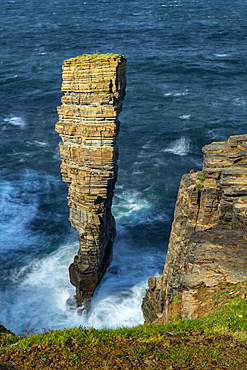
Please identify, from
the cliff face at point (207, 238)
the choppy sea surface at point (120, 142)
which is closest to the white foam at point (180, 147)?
the choppy sea surface at point (120, 142)

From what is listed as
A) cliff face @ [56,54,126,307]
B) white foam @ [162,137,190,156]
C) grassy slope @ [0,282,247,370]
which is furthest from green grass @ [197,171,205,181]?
white foam @ [162,137,190,156]

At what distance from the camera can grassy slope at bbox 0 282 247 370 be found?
18.4 meters

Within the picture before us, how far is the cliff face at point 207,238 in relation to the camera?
2728 centimetres

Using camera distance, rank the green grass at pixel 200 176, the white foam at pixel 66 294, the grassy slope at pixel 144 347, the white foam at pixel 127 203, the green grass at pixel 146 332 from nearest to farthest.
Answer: the grassy slope at pixel 144 347
the green grass at pixel 146 332
the green grass at pixel 200 176
the white foam at pixel 66 294
the white foam at pixel 127 203

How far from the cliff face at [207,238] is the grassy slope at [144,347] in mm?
3958

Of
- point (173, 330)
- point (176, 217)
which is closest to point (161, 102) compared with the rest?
point (176, 217)

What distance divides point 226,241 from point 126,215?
3865cm

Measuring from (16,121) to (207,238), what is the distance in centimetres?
7420

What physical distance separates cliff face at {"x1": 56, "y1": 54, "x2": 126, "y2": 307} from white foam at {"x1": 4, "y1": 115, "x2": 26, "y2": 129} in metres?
48.5

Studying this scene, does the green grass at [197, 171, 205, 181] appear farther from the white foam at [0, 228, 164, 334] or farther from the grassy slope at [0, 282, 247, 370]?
the white foam at [0, 228, 164, 334]

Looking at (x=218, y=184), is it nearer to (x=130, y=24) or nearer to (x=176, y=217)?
(x=176, y=217)

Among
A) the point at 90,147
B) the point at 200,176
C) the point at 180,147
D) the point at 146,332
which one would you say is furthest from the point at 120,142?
the point at 146,332

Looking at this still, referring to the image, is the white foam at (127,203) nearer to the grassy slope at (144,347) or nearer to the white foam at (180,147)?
the white foam at (180,147)

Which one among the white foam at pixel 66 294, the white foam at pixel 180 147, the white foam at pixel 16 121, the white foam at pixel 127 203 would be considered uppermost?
the white foam at pixel 16 121
